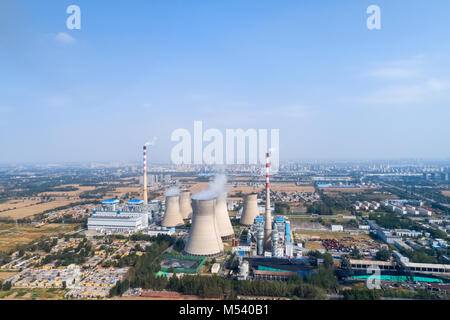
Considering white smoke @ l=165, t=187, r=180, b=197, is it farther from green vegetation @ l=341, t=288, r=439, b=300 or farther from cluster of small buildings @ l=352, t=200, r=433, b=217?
cluster of small buildings @ l=352, t=200, r=433, b=217

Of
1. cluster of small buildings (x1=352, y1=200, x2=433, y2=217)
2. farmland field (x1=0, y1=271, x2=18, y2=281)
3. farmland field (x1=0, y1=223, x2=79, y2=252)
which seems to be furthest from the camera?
cluster of small buildings (x1=352, y1=200, x2=433, y2=217)

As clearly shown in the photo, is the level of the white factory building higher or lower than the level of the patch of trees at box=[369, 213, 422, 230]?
higher

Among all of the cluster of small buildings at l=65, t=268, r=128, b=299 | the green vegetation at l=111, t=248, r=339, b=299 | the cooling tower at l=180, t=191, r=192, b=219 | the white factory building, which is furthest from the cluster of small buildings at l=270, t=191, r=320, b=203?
the cluster of small buildings at l=65, t=268, r=128, b=299

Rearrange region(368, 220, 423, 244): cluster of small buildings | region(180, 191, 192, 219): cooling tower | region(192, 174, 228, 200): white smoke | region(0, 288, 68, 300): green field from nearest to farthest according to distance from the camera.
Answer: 1. region(0, 288, 68, 300): green field
2. region(192, 174, 228, 200): white smoke
3. region(368, 220, 423, 244): cluster of small buildings
4. region(180, 191, 192, 219): cooling tower

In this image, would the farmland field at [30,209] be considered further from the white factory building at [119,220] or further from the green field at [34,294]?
the green field at [34,294]

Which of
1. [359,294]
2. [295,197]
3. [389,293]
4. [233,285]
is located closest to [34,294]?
[233,285]

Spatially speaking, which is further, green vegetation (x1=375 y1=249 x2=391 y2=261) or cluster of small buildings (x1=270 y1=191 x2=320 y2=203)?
cluster of small buildings (x1=270 y1=191 x2=320 y2=203)

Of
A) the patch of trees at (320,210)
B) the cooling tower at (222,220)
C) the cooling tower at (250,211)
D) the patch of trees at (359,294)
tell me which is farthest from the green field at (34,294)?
the patch of trees at (320,210)

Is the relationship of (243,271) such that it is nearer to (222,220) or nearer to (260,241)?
(260,241)

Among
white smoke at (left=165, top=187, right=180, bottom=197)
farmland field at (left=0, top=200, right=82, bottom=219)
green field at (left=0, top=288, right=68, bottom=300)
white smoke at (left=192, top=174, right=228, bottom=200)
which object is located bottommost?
farmland field at (left=0, top=200, right=82, bottom=219)
